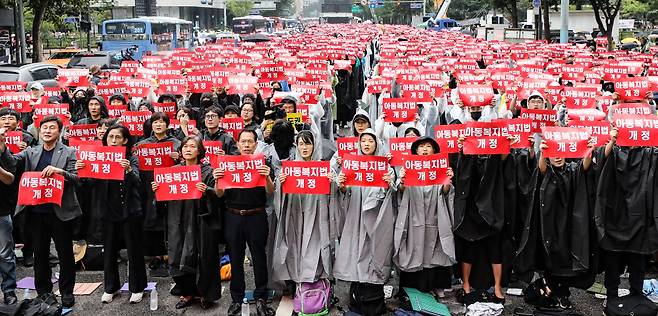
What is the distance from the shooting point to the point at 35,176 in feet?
21.2

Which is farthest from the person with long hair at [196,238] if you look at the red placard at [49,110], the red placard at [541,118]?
the red placard at [541,118]

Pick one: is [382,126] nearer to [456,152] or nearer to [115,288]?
[456,152]

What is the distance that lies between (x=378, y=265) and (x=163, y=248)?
103 inches

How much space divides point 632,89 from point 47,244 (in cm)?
830

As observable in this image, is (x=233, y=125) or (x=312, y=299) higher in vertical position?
(x=233, y=125)

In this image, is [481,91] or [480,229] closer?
[480,229]

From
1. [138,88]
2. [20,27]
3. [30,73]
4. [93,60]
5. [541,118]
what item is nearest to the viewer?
[541,118]


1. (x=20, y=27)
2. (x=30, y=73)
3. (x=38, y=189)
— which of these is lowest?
(x=38, y=189)

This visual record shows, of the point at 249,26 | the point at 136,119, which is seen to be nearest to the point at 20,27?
the point at 136,119

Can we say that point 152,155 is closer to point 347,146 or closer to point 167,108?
point 347,146

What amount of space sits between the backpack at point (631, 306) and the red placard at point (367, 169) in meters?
2.26

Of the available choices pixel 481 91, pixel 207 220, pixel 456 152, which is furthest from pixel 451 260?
pixel 481 91

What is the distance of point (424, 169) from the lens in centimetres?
639

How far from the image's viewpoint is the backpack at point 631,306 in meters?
6.38
